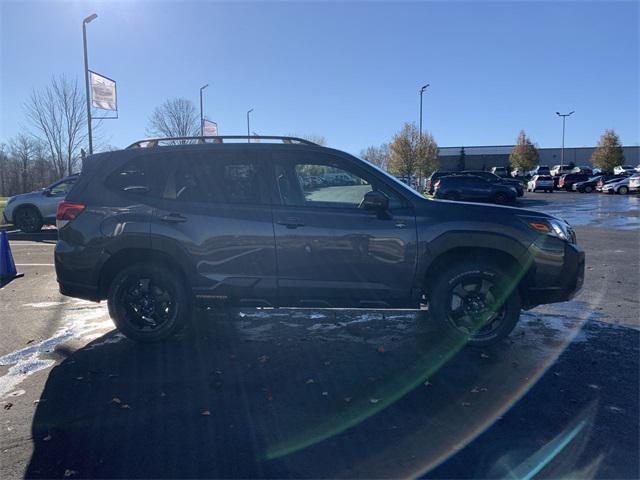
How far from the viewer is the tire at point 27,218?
15734mm

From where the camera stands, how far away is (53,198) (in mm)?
15953

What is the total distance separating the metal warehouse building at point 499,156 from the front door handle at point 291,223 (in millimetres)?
84197

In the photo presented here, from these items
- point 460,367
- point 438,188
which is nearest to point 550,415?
point 460,367

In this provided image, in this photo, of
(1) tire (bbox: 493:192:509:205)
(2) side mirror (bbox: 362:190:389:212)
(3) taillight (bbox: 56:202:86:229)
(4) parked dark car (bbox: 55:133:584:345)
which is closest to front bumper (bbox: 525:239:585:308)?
(4) parked dark car (bbox: 55:133:584:345)

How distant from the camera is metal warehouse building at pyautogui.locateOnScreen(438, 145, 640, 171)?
9019cm

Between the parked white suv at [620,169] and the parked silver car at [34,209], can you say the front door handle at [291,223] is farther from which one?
the parked white suv at [620,169]

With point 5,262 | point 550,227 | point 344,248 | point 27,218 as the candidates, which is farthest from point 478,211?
point 27,218

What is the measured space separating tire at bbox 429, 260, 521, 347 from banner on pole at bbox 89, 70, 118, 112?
2091 centimetres

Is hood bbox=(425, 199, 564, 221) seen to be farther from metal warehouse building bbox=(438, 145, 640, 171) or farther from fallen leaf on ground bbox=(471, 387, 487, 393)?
metal warehouse building bbox=(438, 145, 640, 171)

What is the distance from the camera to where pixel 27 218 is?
15.8 metres

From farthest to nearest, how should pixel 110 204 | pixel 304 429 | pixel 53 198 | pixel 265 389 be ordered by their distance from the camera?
pixel 53 198
pixel 110 204
pixel 265 389
pixel 304 429

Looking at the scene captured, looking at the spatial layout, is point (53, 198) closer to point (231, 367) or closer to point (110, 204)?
point (110, 204)

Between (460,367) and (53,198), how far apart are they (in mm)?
15011

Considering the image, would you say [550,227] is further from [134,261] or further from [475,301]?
[134,261]
